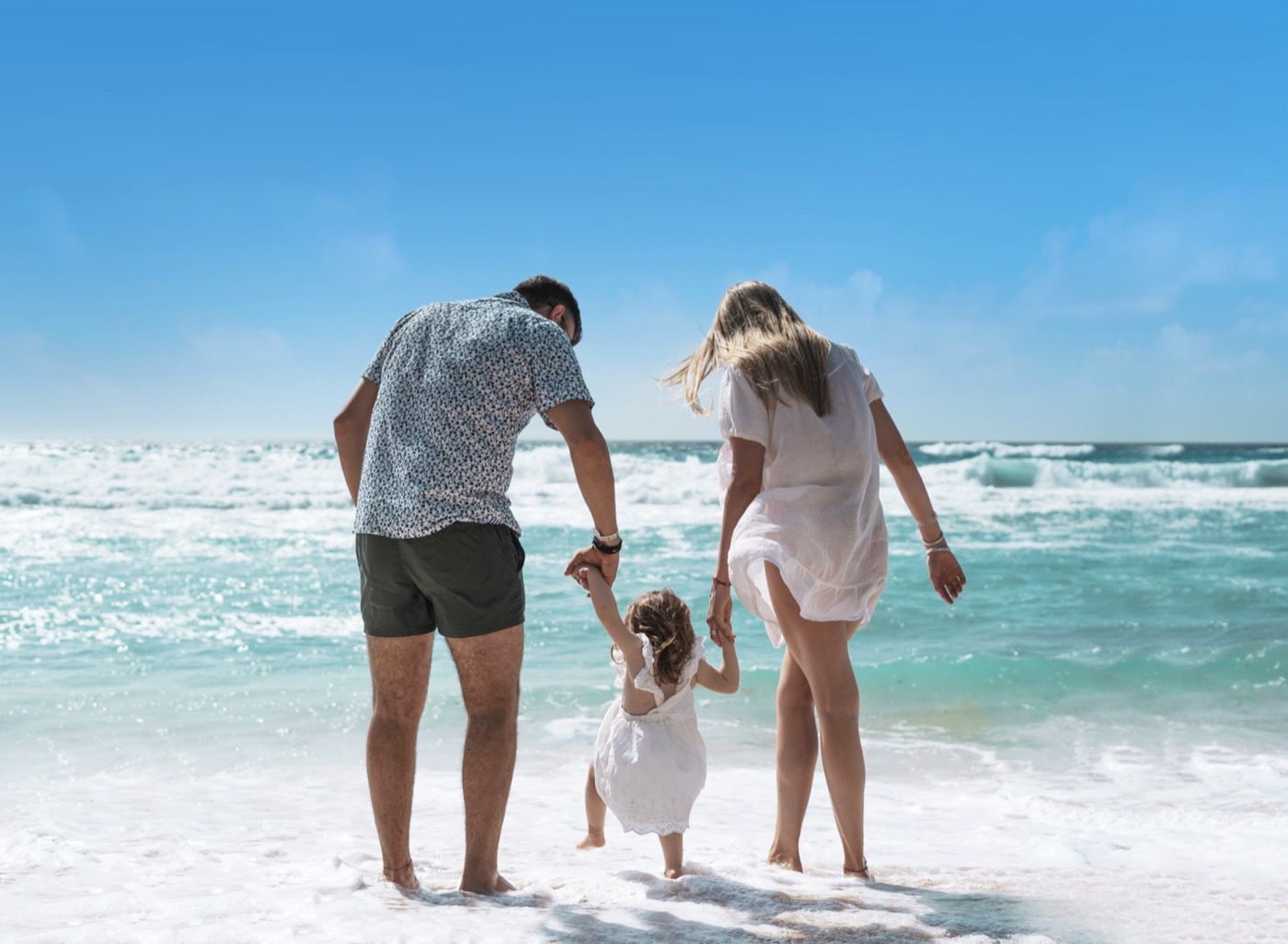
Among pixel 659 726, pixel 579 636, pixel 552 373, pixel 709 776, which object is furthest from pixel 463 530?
pixel 579 636

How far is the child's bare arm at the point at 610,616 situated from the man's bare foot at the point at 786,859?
0.69 metres

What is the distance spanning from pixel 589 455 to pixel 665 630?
0.71 meters

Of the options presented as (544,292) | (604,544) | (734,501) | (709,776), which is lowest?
(709,776)

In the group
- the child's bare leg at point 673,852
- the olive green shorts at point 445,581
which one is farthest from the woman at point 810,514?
the olive green shorts at point 445,581

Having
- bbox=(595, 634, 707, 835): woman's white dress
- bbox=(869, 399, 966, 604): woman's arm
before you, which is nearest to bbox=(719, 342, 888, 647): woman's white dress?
bbox=(869, 399, 966, 604): woman's arm

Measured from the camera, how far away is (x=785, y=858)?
2992 millimetres

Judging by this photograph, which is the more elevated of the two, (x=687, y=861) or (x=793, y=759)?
(x=793, y=759)

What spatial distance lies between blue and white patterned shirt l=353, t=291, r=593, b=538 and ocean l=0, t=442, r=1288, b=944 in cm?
100

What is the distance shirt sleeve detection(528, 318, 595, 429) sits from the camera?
8.61 ft

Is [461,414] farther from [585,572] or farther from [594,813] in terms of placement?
[594,813]

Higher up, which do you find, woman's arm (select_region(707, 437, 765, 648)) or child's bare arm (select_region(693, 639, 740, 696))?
woman's arm (select_region(707, 437, 765, 648))

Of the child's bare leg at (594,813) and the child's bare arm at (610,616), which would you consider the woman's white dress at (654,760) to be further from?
the child's bare leg at (594,813)

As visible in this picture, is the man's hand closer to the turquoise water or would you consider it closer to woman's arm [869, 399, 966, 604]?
woman's arm [869, 399, 966, 604]

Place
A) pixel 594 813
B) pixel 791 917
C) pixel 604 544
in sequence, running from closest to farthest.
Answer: pixel 791 917 → pixel 604 544 → pixel 594 813
